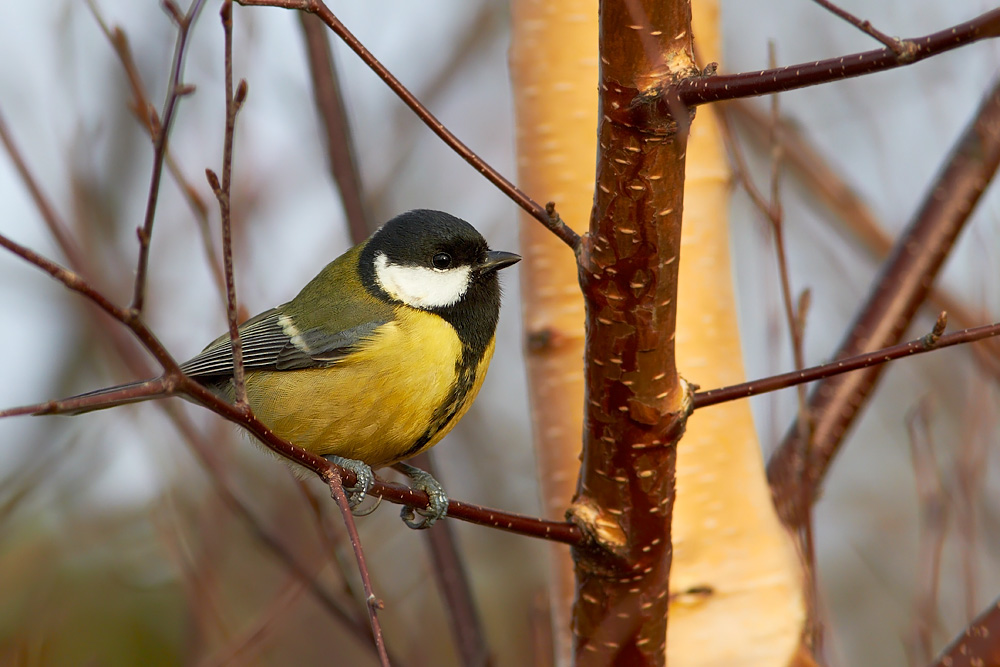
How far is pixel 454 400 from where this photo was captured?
101 inches

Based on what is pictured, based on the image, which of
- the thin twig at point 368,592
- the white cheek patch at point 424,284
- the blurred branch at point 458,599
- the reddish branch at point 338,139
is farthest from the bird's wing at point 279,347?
the thin twig at point 368,592

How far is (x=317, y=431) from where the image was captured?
2.54m

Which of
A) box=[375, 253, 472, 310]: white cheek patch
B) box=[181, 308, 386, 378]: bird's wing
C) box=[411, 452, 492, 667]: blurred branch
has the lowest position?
box=[411, 452, 492, 667]: blurred branch

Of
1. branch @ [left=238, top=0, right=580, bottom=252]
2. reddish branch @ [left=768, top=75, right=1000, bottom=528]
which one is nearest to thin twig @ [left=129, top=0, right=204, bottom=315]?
branch @ [left=238, top=0, right=580, bottom=252]

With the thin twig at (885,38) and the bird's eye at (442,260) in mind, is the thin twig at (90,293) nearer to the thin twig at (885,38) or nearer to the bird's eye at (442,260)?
the thin twig at (885,38)

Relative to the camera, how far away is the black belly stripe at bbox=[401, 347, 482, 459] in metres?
2.54

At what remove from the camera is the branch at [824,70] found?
1.13m

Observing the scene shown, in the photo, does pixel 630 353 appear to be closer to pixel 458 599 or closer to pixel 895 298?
pixel 458 599

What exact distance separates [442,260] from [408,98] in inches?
51.4

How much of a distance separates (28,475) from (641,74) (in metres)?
2.43

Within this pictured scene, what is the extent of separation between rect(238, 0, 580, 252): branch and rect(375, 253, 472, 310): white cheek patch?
1.08 metres

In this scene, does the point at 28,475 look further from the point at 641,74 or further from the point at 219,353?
the point at 641,74

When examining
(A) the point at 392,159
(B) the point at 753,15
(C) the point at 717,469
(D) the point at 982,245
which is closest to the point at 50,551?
(A) the point at 392,159

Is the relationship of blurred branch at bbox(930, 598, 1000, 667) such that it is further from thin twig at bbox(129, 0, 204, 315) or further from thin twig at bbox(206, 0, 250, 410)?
thin twig at bbox(129, 0, 204, 315)
